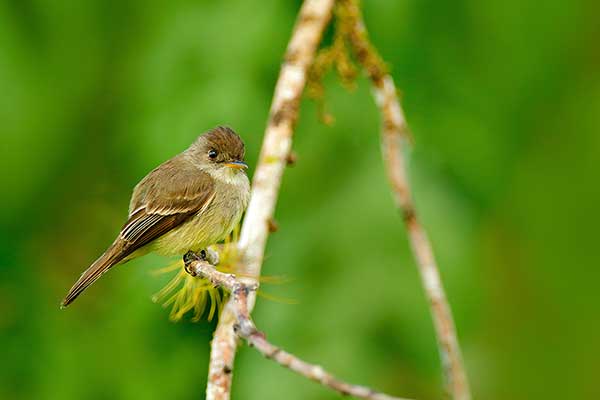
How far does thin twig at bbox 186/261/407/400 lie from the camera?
200cm

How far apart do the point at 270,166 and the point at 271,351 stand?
1547 millimetres

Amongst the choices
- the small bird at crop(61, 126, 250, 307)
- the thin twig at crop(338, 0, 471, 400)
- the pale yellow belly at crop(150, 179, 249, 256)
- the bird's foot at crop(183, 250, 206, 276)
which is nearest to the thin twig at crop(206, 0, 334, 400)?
the thin twig at crop(338, 0, 471, 400)

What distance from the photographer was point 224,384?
300 centimetres

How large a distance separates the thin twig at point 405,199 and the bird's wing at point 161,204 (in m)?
1.05

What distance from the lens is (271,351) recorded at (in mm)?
2201

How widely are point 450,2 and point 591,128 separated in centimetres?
121

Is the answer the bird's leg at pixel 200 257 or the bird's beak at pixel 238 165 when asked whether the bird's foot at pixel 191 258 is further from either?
the bird's beak at pixel 238 165

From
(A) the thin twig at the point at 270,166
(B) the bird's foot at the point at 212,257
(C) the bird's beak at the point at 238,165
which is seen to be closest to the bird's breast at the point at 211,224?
(C) the bird's beak at the point at 238,165

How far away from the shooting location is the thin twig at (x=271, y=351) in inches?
78.7

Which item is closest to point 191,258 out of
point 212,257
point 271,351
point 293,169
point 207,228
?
point 212,257

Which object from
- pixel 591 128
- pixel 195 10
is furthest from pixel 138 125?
pixel 591 128

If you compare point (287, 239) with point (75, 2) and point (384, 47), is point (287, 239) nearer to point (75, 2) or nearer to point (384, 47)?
point (384, 47)

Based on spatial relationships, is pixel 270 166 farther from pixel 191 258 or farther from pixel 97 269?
pixel 97 269

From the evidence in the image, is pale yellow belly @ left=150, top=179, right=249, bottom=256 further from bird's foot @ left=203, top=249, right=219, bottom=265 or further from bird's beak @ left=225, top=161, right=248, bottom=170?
bird's foot @ left=203, top=249, right=219, bottom=265
